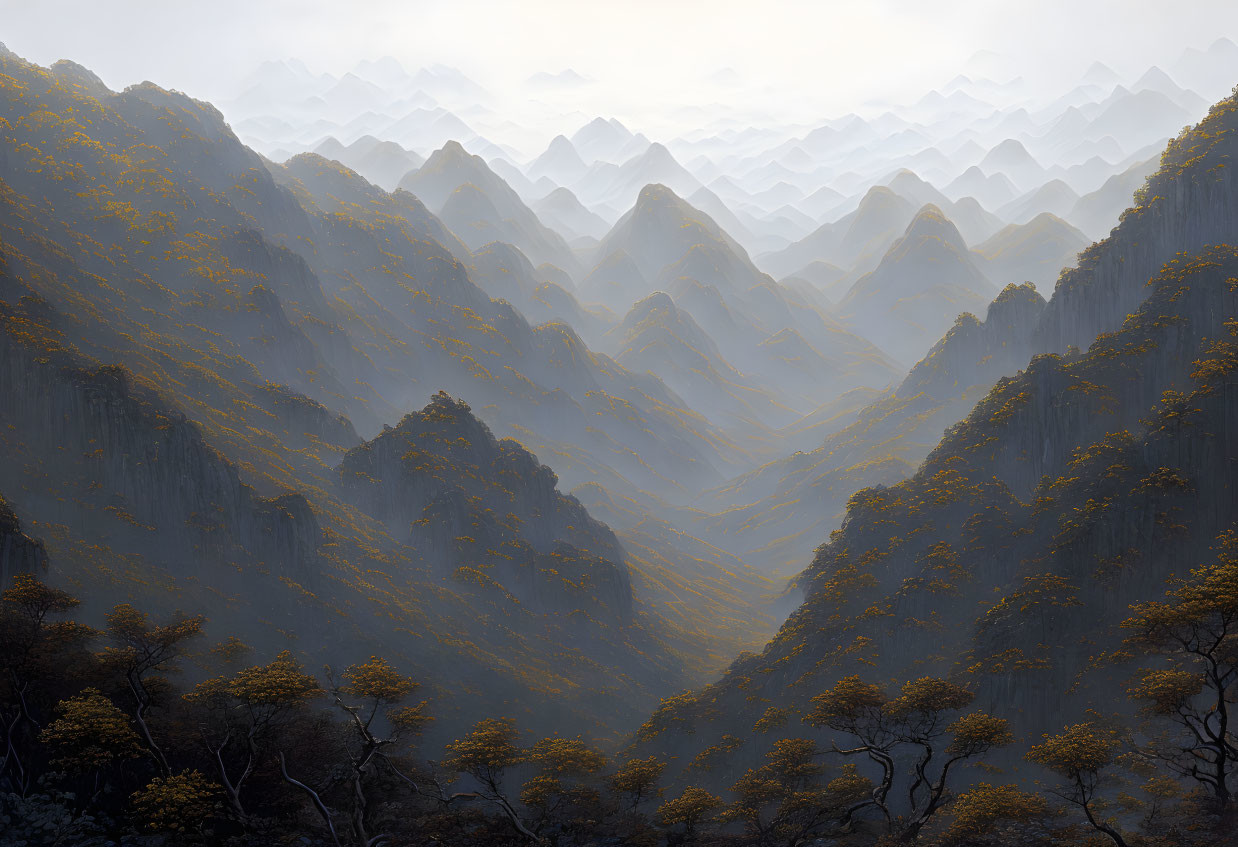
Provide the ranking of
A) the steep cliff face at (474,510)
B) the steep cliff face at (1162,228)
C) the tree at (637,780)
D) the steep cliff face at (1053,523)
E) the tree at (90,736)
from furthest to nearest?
the steep cliff face at (474,510), the steep cliff face at (1162,228), the steep cliff face at (1053,523), the tree at (637,780), the tree at (90,736)

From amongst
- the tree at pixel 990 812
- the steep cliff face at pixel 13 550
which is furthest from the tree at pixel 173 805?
the tree at pixel 990 812

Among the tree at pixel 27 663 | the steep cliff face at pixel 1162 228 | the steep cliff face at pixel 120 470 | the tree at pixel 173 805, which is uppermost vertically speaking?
the steep cliff face at pixel 1162 228

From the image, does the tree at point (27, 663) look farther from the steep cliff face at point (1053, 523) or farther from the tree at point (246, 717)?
the steep cliff face at point (1053, 523)

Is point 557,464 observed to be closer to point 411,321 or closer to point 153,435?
point 411,321

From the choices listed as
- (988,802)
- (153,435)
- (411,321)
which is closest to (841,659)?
(988,802)

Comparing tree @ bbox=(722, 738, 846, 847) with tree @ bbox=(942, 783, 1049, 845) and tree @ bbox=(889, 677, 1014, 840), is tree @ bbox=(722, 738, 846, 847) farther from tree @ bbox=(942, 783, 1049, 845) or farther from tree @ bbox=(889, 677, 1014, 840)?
tree @ bbox=(942, 783, 1049, 845)

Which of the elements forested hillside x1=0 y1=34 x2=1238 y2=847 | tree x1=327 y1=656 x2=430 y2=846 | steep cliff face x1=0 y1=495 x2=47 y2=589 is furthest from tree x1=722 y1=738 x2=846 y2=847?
steep cliff face x1=0 y1=495 x2=47 y2=589
